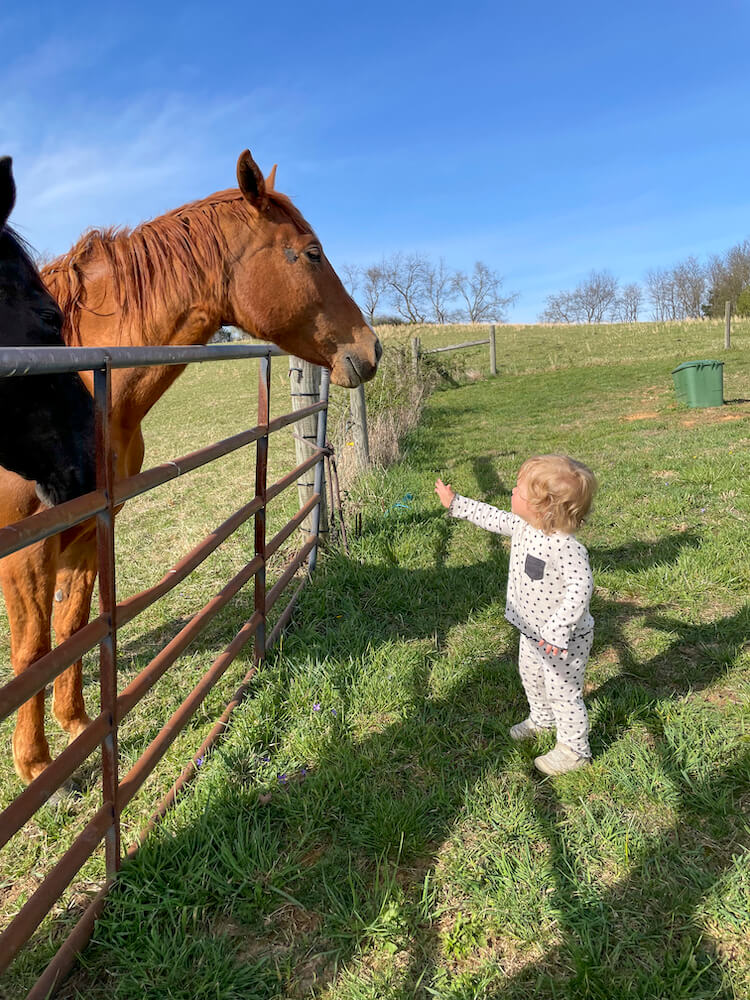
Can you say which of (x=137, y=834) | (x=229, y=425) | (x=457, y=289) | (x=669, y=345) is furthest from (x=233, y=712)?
A: (x=457, y=289)

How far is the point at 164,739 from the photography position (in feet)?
6.23

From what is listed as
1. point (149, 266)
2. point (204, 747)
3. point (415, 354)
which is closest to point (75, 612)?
point (204, 747)

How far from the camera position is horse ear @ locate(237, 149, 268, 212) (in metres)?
2.39

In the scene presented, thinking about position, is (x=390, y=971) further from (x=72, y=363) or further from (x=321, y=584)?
(x=321, y=584)

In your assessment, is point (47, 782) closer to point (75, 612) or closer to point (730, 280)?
point (75, 612)

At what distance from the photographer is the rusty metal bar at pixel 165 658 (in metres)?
1.61

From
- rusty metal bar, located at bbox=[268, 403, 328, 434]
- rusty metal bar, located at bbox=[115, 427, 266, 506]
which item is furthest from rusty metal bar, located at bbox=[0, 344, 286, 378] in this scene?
rusty metal bar, located at bbox=[268, 403, 328, 434]

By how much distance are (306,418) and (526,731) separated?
251 centimetres

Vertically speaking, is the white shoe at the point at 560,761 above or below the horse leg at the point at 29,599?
below

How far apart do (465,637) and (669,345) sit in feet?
76.8

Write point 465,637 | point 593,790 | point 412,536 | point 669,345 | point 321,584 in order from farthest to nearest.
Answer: point 669,345 → point 412,536 → point 321,584 → point 465,637 → point 593,790

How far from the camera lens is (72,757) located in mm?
1376

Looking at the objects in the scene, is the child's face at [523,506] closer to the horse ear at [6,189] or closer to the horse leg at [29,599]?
the horse leg at [29,599]

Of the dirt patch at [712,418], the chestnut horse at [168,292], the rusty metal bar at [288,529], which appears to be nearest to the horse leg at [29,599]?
the chestnut horse at [168,292]
